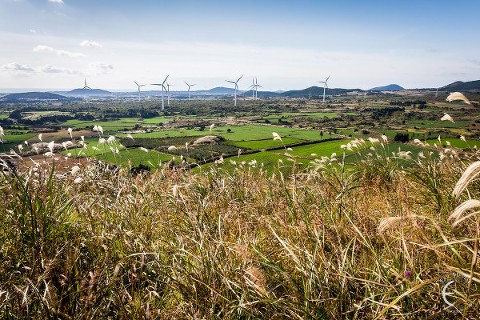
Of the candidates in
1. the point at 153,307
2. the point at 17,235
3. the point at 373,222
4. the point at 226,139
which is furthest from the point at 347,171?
the point at 226,139

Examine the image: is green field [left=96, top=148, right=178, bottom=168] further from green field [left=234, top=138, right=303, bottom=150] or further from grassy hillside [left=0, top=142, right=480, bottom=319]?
green field [left=234, top=138, right=303, bottom=150]

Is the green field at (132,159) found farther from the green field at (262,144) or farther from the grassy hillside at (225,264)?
the green field at (262,144)

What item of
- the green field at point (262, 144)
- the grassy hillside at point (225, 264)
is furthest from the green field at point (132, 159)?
the green field at point (262, 144)

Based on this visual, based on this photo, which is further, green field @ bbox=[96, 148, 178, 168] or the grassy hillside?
green field @ bbox=[96, 148, 178, 168]

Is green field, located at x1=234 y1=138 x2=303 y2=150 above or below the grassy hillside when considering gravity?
below

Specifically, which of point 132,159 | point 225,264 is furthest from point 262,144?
point 225,264

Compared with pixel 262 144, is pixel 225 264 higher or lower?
higher

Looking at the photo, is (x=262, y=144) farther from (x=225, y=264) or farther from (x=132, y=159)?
(x=225, y=264)

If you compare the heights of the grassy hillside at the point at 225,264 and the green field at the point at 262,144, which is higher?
the grassy hillside at the point at 225,264

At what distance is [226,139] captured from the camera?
102875mm

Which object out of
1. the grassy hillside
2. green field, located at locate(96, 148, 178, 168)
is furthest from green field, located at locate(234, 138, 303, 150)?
the grassy hillside

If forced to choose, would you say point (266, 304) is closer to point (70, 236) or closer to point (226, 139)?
point (70, 236)

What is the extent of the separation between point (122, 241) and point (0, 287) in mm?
1373

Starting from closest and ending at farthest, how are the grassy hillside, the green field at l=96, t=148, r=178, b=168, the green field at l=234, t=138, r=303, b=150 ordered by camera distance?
the grassy hillside → the green field at l=96, t=148, r=178, b=168 → the green field at l=234, t=138, r=303, b=150
